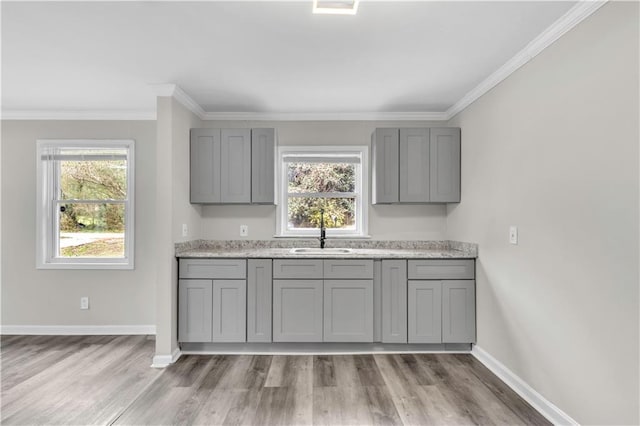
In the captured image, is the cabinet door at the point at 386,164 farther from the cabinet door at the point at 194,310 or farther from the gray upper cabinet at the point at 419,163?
the cabinet door at the point at 194,310

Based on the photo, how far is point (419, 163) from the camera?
3.69 m

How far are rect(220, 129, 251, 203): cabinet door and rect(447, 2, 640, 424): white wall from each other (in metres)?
2.29

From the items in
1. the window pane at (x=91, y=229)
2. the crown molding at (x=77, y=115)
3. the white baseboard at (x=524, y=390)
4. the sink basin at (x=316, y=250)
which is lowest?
the white baseboard at (x=524, y=390)


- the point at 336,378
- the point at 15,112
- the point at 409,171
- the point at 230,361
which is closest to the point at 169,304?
the point at 230,361

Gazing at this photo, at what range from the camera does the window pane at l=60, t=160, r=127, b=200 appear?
4.02 metres

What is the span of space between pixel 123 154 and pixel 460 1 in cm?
363

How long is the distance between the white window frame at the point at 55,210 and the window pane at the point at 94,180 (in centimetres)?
9

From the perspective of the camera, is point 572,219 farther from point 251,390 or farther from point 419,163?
point 251,390

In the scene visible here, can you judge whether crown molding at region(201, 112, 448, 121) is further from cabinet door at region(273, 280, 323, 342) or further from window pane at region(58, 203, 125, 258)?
cabinet door at region(273, 280, 323, 342)

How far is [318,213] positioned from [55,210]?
116 inches

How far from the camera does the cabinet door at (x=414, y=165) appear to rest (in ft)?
12.1

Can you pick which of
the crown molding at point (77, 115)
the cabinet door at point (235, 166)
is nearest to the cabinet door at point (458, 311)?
the cabinet door at point (235, 166)

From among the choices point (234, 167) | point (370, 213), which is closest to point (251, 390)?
point (234, 167)

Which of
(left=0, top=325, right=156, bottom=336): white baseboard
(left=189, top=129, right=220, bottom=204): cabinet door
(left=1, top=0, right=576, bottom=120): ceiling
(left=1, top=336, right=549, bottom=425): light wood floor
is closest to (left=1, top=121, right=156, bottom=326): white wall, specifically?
(left=0, top=325, right=156, bottom=336): white baseboard
